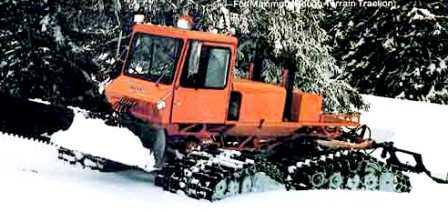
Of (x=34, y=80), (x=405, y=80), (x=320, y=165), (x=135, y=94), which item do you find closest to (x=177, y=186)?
(x=135, y=94)

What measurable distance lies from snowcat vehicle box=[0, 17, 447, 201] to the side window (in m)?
0.01

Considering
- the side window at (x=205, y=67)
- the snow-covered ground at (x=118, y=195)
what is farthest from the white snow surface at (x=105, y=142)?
the side window at (x=205, y=67)

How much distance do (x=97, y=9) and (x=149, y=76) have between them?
19.0 ft

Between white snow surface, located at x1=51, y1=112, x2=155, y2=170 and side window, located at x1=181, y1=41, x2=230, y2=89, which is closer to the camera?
white snow surface, located at x1=51, y1=112, x2=155, y2=170

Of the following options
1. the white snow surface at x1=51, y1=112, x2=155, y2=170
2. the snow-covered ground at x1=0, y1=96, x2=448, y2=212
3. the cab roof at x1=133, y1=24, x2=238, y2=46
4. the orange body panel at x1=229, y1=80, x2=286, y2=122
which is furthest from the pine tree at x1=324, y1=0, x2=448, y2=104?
the white snow surface at x1=51, y1=112, x2=155, y2=170

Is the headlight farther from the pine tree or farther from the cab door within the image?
the pine tree

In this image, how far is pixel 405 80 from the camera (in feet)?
93.2

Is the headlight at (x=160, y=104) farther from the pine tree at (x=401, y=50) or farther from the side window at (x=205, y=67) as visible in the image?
the pine tree at (x=401, y=50)

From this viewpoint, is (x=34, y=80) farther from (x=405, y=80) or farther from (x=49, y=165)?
(x=405, y=80)

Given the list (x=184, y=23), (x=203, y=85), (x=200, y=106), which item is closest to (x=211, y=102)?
(x=200, y=106)

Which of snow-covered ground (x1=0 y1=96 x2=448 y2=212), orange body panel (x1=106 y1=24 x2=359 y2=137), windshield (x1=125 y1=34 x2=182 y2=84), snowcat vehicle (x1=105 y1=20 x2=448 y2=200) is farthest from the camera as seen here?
windshield (x1=125 y1=34 x2=182 y2=84)

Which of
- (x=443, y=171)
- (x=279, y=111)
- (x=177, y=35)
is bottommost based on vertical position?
(x=443, y=171)

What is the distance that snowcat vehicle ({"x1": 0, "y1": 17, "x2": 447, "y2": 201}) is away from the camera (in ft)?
34.1

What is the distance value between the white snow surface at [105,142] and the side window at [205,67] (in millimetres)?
1026
